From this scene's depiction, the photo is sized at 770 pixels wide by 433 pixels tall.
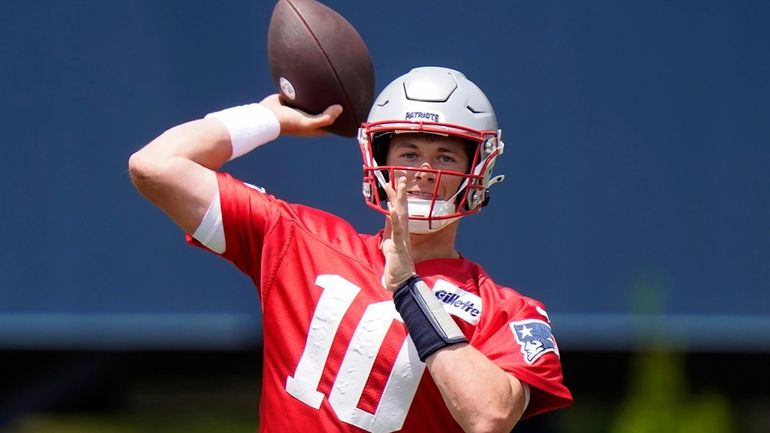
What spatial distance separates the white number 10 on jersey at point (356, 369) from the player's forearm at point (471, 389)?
135 millimetres

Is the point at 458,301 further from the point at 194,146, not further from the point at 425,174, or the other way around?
the point at 194,146

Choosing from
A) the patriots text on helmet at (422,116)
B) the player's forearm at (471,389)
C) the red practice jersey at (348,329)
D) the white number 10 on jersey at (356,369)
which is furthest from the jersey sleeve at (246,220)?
the player's forearm at (471,389)

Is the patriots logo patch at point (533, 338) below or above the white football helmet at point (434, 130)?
below

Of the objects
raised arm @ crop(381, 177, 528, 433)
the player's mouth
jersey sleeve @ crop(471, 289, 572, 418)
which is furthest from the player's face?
jersey sleeve @ crop(471, 289, 572, 418)

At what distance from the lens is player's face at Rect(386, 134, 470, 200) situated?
2148 mm

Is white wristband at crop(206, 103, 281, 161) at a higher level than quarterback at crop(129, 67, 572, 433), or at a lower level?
higher

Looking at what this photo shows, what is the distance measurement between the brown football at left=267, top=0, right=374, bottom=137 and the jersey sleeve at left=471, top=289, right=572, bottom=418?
0.51 meters

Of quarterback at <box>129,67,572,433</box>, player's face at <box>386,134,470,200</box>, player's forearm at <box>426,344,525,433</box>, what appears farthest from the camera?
player's face at <box>386,134,470,200</box>

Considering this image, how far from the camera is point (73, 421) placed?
387cm

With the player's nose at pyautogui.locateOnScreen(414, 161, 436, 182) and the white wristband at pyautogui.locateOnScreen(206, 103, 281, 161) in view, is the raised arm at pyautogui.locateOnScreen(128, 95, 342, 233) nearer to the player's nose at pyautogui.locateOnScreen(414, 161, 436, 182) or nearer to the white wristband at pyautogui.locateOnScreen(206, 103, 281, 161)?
the white wristband at pyautogui.locateOnScreen(206, 103, 281, 161)

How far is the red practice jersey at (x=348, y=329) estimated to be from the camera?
2.09 m

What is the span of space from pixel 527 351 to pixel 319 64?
2.26 ft

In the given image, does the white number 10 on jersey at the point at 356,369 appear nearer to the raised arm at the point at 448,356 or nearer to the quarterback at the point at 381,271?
the quarterback at the point at 381,271

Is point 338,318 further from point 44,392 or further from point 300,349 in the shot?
point 44,392
